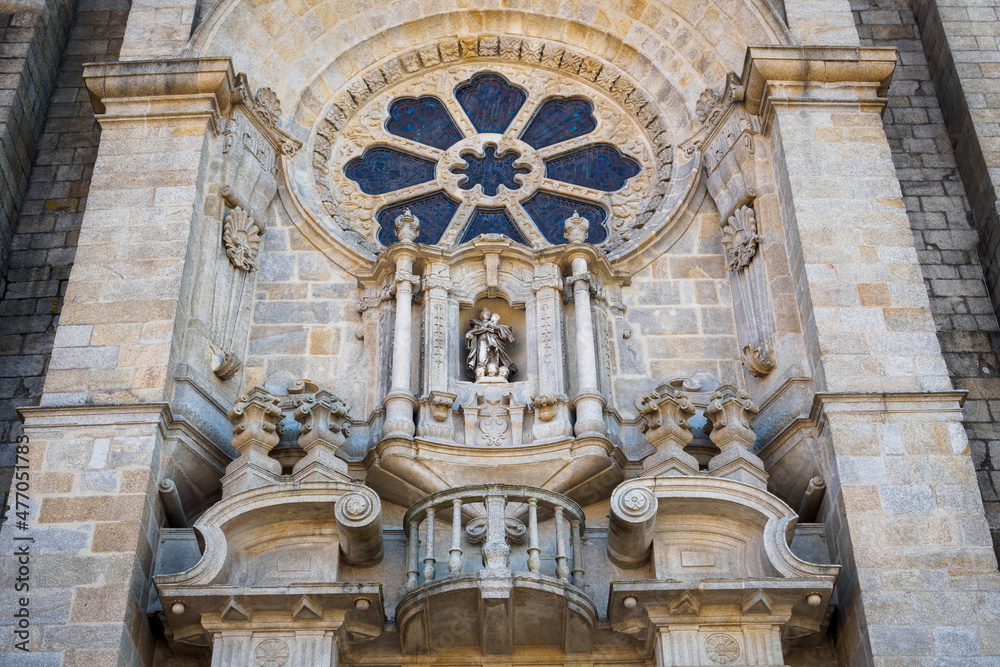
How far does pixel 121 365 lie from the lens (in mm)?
12781

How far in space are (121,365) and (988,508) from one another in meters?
7.75

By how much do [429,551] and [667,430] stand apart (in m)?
2.43

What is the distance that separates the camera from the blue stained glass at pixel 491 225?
51.8 feet

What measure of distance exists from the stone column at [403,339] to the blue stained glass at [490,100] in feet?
7.95

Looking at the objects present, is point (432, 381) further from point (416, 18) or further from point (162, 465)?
point (416, 18)

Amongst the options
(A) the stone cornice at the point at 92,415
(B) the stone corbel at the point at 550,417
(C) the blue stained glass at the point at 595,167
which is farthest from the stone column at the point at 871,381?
(A) the stone cornice at the point at 92,415

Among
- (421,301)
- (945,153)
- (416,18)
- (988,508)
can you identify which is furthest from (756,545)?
(416,18)

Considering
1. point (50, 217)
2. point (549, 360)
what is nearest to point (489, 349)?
point (549, 360)

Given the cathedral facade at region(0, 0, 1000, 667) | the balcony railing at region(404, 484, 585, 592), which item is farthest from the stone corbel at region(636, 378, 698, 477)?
the balcony railing at region(404, 484, 585, 592)

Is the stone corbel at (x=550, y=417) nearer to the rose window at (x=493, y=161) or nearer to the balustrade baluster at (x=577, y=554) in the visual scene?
the balustrade baluster at (x=577, y=554)

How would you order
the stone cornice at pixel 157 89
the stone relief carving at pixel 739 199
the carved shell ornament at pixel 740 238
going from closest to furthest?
1. the stone relief carving at pixel 739 199
2. the carved shell ornament at pixel 740 238
3. the stone cornice at pixel 157 89

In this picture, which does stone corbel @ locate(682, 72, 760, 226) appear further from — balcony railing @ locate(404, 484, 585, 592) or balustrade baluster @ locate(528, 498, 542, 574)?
balustrade baluster @ locate(528, 498, 542, 574)

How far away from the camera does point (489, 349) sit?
45.3 feet

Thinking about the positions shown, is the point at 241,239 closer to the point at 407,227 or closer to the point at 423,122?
the point at 407,227
